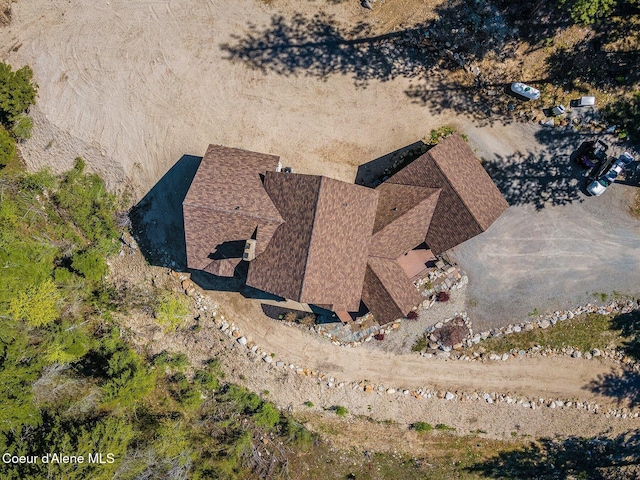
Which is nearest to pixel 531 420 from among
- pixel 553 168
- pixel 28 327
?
pixel 553 168

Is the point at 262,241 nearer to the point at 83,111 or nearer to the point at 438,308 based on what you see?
the point at 438,308

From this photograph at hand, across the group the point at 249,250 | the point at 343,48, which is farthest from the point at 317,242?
the point at 343,48

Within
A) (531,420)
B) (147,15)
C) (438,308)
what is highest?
(147,15)

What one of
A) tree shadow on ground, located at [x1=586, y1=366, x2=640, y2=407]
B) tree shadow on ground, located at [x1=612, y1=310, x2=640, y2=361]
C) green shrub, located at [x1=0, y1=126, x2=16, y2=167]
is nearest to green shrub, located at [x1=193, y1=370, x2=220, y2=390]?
green shrub, located at [x1=0, y1=126, x2=16, y2=167]

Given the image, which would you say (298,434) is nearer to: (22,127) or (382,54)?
(382,54)

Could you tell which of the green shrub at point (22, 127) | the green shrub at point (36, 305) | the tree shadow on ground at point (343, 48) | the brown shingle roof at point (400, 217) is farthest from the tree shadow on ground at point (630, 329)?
the green shrub at point (22, 127)
